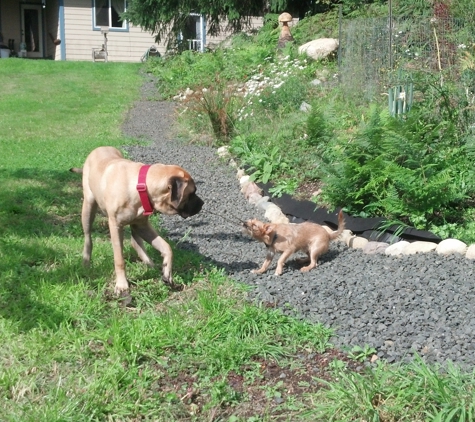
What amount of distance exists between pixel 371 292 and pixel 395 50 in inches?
275

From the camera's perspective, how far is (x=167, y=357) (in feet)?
14.8

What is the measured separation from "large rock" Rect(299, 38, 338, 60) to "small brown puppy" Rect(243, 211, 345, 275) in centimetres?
1108

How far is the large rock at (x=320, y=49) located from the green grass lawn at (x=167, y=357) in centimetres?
1108

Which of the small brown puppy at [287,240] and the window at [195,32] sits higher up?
the window at [195,32]

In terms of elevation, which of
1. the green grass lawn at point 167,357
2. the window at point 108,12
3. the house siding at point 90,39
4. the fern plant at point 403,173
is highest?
the window at point 108,12

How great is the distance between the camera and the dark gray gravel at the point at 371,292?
4.59 metres

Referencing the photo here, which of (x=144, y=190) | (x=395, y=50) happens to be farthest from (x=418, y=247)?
(x=395, y=50)

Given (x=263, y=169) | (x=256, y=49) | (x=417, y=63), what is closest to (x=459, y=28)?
(x=417, y=63)

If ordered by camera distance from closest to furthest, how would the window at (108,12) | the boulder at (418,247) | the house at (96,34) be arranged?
the boulder at (418,247) → the house at (96,34) → the window at (108,12)

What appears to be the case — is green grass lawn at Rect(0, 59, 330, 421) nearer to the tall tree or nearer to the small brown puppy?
the small brown puppy

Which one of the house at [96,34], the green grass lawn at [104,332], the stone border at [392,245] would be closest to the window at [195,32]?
the house at [96,34]

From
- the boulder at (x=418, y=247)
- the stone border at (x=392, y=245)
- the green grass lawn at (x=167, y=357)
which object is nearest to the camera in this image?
the green grass lawn at (x=167, y=357)

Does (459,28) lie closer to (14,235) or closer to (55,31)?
(14,235)

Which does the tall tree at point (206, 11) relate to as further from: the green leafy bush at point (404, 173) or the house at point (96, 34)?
the green leafy bush at point (404, 173)
